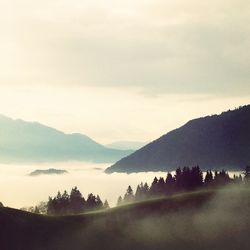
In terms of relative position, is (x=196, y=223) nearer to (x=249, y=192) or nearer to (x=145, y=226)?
(x=145, y=226)

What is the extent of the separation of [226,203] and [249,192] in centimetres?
727

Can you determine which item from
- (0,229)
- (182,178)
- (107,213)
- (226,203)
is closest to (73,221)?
(107,213)

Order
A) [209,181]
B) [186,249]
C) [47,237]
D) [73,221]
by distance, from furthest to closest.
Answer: [209,181] → [73,221] → [47,237] → [186,249]

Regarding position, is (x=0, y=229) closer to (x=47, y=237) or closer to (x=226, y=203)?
(x=47, y=237)

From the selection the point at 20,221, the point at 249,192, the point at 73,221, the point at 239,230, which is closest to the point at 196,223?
the point at 239,230

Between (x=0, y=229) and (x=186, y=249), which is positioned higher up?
(x=0, y=229)

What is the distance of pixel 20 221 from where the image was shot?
370 ft

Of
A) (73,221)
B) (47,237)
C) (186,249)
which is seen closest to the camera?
(186,249)

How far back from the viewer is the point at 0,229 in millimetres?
109000

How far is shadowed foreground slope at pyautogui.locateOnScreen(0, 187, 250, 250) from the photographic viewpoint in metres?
104

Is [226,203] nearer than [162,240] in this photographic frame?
No

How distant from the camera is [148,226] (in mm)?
110500

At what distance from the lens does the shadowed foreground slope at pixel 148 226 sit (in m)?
104

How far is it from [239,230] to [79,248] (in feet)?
105
